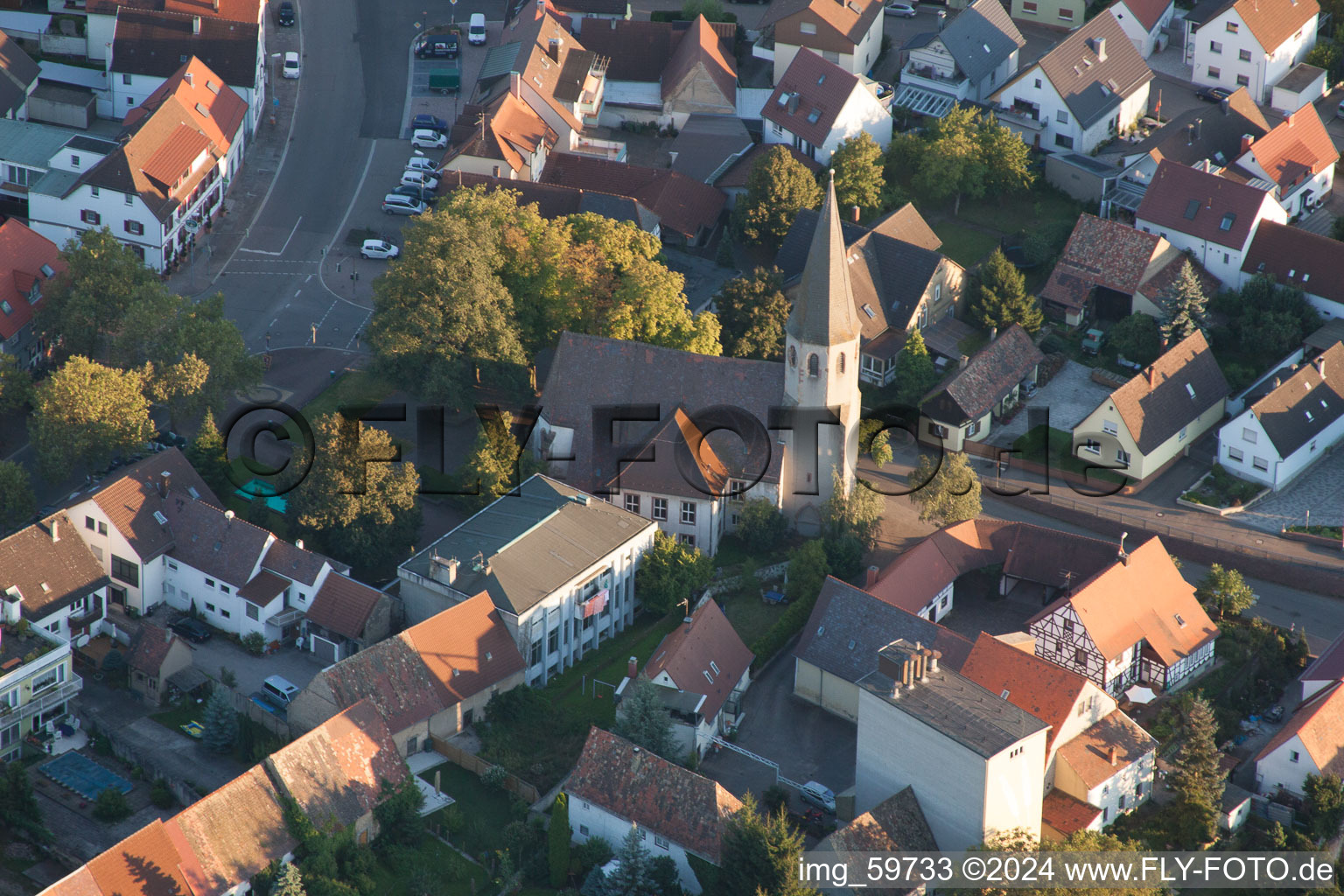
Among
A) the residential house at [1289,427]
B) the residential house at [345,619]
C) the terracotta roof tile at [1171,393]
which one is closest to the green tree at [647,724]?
the residential house at [345,619]

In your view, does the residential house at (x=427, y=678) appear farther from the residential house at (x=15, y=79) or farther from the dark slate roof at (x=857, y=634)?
the residential house at (x=15, y=79)

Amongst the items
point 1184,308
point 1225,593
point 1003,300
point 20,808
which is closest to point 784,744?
point 1225,593

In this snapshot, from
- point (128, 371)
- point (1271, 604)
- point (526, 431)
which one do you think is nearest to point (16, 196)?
point (128, 371)

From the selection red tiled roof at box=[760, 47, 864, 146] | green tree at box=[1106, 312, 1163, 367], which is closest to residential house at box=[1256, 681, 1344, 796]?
green tree at box=[1106, 312, 1163, 367]

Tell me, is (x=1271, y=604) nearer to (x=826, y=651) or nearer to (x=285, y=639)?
(x=826, y=651)

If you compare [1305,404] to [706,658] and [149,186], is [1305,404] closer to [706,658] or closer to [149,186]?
[706,658]
